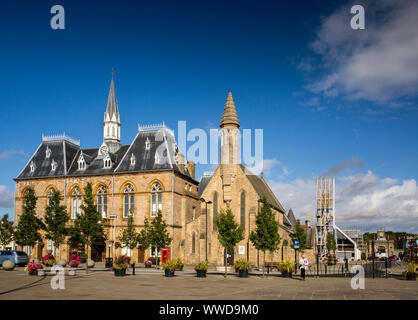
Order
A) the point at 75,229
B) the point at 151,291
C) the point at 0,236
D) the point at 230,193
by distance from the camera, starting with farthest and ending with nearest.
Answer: the point at 0,236
the point at 230,193
the point at 75,229
the point at 151,291

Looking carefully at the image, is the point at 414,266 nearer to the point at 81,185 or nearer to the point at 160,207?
the point at 160,207

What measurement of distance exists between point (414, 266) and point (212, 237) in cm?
2636

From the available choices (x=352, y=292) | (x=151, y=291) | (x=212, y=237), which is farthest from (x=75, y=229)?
(x=352, y=292)

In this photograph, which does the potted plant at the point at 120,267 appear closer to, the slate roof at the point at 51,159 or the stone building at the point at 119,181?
the stone building at the point at 119,181

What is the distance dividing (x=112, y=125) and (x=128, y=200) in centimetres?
1566

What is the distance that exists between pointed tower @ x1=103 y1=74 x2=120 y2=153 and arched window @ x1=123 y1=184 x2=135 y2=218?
10021 mm

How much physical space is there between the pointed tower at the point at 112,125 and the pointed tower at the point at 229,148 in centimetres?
1933

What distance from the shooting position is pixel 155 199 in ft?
173

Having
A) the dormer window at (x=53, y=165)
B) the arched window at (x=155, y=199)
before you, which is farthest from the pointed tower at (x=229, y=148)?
the dormer window at (x=53, y=165)

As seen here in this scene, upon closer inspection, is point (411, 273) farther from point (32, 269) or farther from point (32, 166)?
point (32, 166)

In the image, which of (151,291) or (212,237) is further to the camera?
(212,237)

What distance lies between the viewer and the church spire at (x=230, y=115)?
52031mm

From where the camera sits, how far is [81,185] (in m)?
56.7

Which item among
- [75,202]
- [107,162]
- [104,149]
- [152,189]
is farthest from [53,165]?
[152,189]
